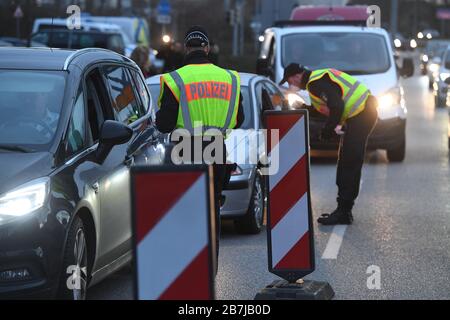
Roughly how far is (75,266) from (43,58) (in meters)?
1.79

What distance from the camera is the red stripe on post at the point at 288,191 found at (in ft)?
25.8

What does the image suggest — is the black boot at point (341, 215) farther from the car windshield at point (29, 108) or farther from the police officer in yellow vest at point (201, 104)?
the car windshield at point (29, 108)

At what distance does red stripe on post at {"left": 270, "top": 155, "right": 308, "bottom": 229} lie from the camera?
7875mm

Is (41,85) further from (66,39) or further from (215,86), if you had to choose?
(66,39)

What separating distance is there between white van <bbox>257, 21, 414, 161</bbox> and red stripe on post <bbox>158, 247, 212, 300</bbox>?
12569 millimetres

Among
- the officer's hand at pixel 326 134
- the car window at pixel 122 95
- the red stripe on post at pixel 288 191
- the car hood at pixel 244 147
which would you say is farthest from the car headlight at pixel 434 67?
the red stripe on post at pixel 288 191

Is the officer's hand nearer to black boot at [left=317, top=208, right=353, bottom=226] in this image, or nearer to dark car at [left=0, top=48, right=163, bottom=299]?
black boot at [left=317, top=208, right=353, bottom=226]

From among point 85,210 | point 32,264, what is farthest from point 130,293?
point 32,264

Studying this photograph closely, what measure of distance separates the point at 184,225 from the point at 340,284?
3.92 m

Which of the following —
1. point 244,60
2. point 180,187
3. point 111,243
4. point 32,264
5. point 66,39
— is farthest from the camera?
point 244,60

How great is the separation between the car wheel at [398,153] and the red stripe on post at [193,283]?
1308 centimetres

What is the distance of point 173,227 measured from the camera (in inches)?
199

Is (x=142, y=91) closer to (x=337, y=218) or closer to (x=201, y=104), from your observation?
(x=201, y=104)

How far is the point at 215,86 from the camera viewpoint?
8258 millimetres
